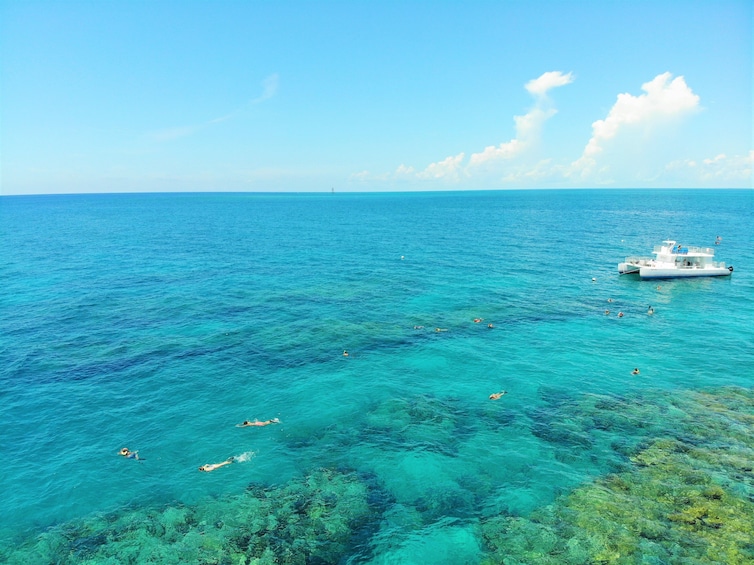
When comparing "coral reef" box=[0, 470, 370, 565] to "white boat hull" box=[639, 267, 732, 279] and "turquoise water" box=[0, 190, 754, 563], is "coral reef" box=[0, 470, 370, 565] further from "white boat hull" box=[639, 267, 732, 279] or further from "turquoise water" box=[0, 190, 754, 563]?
"white boat hull" box=[639, 267, 732, 279]

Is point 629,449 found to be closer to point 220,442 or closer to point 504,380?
point 504,380

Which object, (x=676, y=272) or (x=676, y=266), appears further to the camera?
(x=676, y=266)

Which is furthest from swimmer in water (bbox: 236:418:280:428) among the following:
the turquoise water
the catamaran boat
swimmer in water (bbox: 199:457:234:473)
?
the catamaran boat

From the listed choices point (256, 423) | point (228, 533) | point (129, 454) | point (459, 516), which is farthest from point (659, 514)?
point (129, 454)

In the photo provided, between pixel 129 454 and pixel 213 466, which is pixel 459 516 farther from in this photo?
pixel 129 454

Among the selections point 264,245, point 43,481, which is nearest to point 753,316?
point 43,481

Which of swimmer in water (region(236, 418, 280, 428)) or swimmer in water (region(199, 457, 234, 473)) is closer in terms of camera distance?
swimmer in water (region(199, 457, 234, 473))
